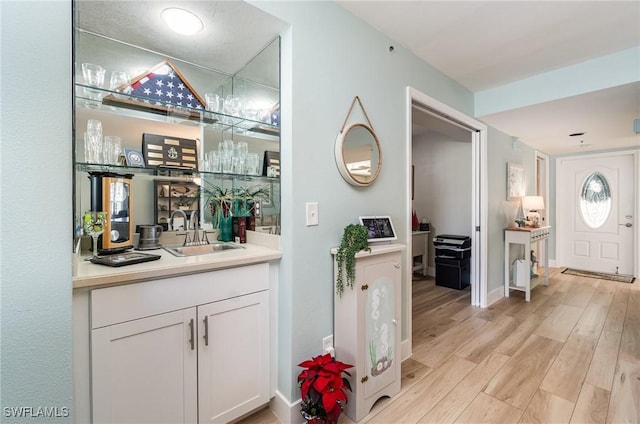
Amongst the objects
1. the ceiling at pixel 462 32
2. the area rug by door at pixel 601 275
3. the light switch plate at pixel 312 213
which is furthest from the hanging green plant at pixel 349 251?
the area rug by door at pixel 601 275

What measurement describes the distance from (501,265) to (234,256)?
3659 mm

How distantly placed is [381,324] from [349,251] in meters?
0.53

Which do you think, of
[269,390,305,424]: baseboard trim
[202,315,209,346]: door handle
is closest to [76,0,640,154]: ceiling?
[202,315,209,346]: door handle

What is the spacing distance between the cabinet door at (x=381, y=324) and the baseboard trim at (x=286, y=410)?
39 cm

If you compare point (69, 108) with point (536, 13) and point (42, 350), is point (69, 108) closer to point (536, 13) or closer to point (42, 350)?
point (42, 350)

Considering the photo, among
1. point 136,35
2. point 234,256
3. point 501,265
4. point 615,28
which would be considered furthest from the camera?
point 501,265

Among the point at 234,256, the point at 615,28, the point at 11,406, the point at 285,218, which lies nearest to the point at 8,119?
the point at 11,406

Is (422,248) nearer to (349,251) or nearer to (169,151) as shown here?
(349,251)

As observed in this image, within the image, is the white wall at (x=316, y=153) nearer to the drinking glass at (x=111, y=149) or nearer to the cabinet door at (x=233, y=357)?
the cabinet door at (x=233, y=357)

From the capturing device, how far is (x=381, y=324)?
172 cm

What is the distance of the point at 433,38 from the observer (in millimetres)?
2072

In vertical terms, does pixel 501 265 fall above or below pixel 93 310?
below

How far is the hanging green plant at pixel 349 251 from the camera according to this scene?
5.09ft

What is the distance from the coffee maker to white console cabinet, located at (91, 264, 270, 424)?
47 centimetres
